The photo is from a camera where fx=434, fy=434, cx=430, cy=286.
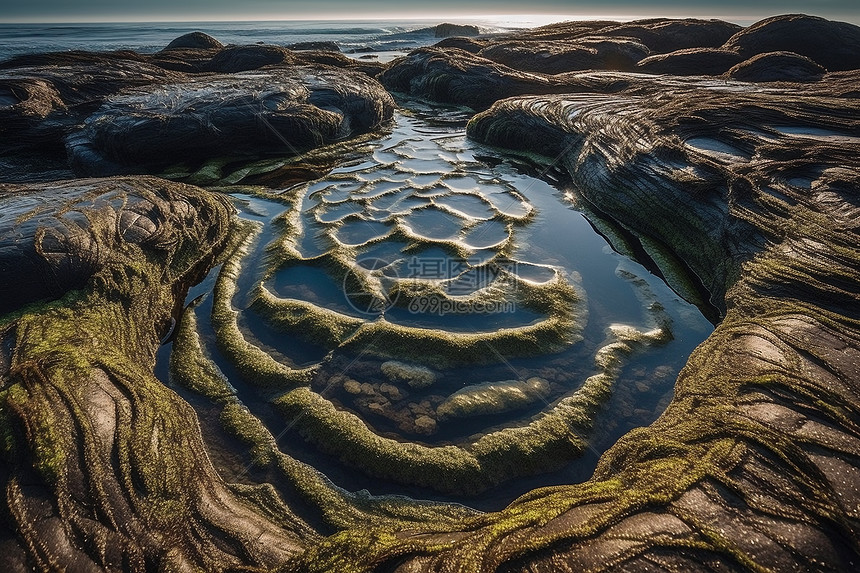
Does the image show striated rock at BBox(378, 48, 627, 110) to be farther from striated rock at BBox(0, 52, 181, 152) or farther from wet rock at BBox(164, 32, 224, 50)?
wet rock at BBox(164, 32, 224, 50)

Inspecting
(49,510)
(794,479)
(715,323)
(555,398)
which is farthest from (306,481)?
(715,323)

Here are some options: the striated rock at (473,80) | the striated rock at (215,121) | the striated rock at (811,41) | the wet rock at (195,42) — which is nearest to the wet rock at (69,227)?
the striated rock at (215,121)

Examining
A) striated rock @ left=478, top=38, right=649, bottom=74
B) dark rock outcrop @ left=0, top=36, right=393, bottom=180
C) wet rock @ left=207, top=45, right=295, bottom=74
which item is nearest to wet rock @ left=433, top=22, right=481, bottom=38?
striated rock @ left=478, top=38, right=649, bottom=74

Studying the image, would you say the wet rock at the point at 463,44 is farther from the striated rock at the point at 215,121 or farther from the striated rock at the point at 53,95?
the striated rock at the point at 53,95

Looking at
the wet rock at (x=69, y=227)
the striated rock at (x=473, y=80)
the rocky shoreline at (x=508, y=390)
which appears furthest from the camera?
the striated rock at (x=473, y=80)

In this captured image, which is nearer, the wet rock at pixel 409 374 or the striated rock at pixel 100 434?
the striated rock at pixel 100 434

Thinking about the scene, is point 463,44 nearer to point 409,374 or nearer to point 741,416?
point 409,374

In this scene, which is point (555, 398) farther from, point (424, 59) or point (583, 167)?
point (424, 59)
